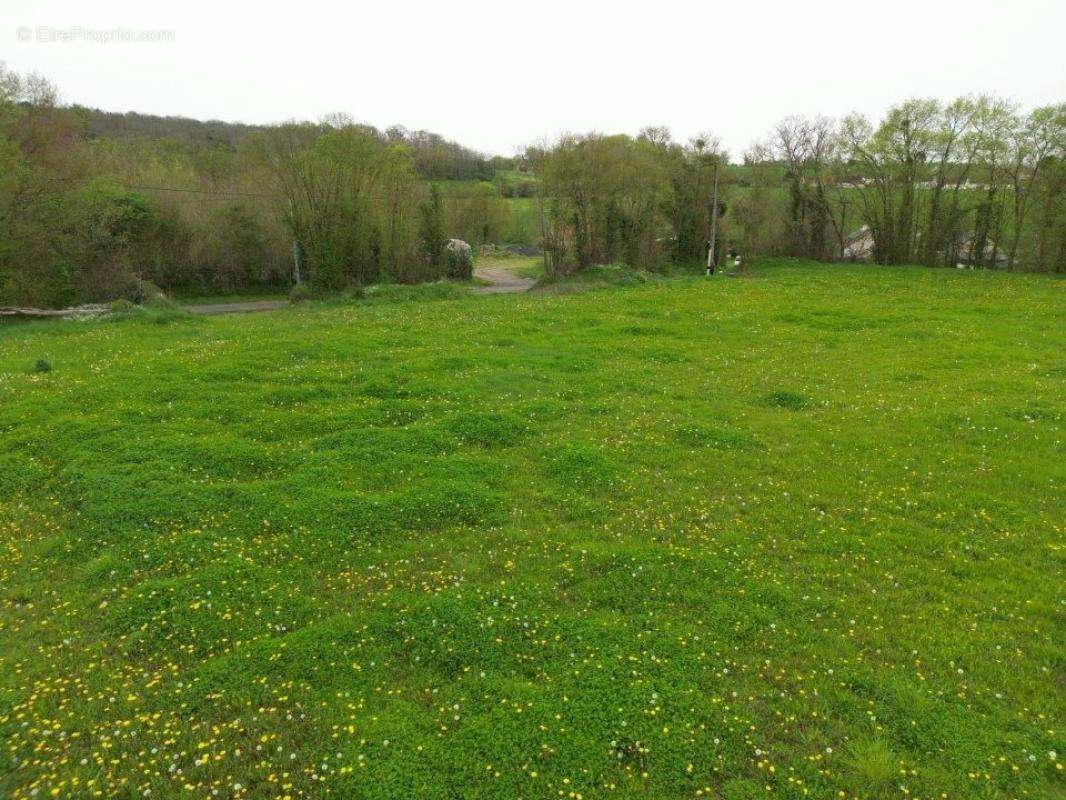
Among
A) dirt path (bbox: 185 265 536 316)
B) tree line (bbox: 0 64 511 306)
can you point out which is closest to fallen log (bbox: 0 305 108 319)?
tree line (bbox: 0 64 511 306)

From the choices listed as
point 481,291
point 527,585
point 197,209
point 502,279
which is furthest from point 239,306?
point 527,585

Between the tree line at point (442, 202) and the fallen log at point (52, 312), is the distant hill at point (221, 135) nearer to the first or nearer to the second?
the tree line at point (442, 202)

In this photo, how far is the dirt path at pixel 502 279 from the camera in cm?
3916

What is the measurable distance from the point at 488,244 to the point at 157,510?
5800cm

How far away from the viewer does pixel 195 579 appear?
6773 millimetres

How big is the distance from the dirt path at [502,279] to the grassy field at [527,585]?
82.8ft

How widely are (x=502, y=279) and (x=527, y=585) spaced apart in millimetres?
40949

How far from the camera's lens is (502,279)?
152 ft

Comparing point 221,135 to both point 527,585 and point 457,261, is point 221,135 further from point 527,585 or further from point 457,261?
point 527,585

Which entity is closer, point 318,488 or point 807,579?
point 807,579

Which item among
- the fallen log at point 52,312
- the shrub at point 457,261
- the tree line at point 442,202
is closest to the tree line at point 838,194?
the tree line at point 442,202

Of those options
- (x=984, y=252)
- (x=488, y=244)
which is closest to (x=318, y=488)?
(x=984, y=252)

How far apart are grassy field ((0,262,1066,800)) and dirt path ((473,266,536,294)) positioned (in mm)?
25234

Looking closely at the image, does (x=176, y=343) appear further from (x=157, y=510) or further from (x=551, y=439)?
(x=551, y=439)
